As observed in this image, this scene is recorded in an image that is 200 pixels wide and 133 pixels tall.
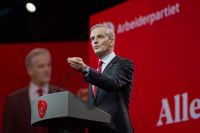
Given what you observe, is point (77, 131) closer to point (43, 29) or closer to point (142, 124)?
point (142, 124)

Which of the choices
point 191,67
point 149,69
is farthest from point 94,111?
point 149,69

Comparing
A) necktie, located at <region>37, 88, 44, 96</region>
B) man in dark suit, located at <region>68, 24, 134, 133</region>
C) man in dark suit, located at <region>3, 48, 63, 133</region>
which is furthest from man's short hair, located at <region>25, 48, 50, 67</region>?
man in dark suit, located at <region>68, 24, 134, 133</region>

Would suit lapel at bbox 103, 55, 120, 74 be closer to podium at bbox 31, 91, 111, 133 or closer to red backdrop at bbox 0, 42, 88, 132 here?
podium at bbox 31, 91, 111, 133

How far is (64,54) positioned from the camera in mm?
6488

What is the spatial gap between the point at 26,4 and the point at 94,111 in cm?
497

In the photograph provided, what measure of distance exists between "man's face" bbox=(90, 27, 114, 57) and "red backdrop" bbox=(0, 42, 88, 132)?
3.47 metres

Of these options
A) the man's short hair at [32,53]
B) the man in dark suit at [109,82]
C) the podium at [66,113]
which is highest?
the man's short hair at [32,53]

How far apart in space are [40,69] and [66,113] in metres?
3.83

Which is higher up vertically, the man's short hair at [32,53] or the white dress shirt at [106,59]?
the man's short hair at [32,53]

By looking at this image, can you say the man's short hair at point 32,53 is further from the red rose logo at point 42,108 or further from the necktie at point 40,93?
the red rose logo at point 42,108

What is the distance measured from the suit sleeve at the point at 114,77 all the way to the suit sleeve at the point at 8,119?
3.23m

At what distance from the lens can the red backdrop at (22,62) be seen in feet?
21.1

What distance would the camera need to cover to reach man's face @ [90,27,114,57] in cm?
289

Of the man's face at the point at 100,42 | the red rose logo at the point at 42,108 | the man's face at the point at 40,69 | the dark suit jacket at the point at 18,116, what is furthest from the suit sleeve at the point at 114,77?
the man's face at the point at 40,69
